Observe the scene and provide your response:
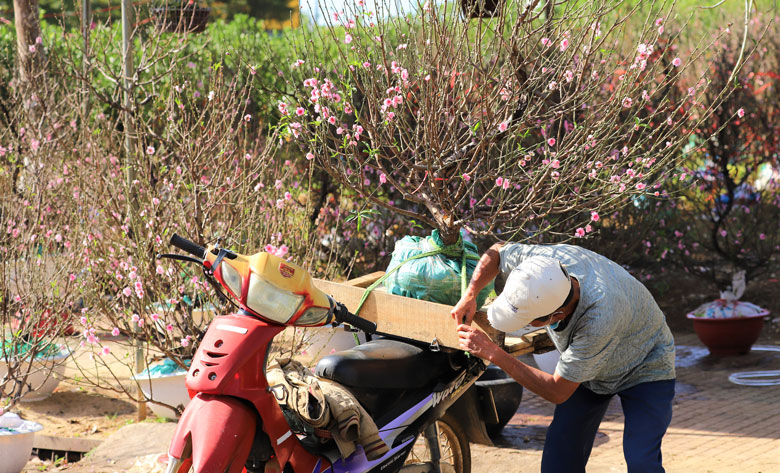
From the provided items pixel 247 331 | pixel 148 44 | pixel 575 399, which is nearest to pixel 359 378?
pixel 247 331

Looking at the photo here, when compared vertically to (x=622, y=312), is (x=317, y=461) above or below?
below

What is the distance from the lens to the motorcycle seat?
347 cm

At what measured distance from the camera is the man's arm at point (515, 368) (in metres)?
3.25

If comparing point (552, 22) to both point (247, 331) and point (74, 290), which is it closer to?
point (247, 331)

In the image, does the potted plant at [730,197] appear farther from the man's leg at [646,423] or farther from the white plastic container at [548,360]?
the man's leg at [646,423]

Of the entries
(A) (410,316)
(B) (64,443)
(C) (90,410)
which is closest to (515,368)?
(A) (410,316)

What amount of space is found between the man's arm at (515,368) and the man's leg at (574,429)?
0.44 meters

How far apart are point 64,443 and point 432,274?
3.41m

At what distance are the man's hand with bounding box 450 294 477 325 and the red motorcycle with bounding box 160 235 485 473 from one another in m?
0.21

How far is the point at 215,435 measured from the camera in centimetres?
293

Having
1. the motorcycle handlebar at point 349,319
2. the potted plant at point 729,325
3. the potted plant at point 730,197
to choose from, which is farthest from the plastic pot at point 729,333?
the motorcycle handlebar at point 349,319

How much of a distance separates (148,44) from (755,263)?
6.56 metres

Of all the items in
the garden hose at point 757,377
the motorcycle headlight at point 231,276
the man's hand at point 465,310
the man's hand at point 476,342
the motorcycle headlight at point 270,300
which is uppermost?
the motorcycle headlight at point 231,276

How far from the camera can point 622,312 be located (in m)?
3.38
